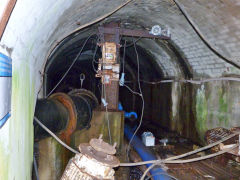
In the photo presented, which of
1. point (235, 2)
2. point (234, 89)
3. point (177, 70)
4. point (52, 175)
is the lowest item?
point (52, 175)

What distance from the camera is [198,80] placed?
616 cm

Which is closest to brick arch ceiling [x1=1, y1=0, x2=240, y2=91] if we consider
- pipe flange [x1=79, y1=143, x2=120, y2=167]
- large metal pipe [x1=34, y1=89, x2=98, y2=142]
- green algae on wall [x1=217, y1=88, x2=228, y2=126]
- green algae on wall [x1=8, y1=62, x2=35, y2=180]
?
green algae on wall [x1=8, y1=62, x2=35, y2=180]

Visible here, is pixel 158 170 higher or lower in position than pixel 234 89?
lower

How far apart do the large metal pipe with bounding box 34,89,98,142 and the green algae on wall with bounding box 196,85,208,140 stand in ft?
10.00

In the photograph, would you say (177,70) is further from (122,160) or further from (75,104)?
(75,104)

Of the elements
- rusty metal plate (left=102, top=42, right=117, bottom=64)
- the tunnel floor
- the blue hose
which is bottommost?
the tunnel floor

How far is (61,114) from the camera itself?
12.1 feet

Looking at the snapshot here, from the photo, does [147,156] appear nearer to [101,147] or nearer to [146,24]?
[101,147]

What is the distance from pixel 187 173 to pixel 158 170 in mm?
704

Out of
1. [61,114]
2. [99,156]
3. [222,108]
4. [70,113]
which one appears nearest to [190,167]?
[222,108]

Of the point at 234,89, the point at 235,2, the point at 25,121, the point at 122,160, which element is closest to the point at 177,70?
the point at 234,89

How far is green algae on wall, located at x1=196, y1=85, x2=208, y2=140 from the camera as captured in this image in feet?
19.7

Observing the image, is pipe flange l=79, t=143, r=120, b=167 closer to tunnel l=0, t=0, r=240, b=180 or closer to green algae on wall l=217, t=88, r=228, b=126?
tunnel l=0, t=0, r=240, b=180

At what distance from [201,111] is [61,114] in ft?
13.2
